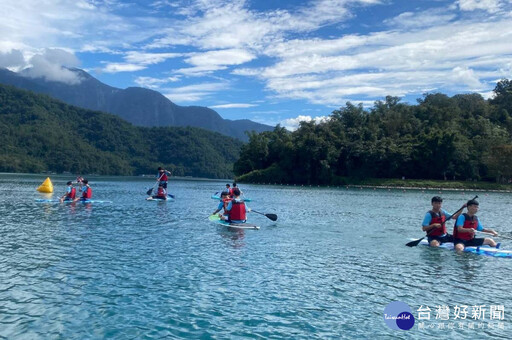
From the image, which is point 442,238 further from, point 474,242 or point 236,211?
point 236,211

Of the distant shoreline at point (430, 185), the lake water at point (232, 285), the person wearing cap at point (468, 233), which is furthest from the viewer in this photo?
the distant shoreline at point (430, 185)

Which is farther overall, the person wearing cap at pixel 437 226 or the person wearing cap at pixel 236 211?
the person wearing cap at pixel 236 211

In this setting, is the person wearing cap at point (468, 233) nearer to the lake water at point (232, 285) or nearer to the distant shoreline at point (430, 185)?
the lake water at point (232, 285)

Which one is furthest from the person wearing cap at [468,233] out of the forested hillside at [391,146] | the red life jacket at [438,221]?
the forested hillside at [391,146]

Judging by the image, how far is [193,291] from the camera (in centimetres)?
1138

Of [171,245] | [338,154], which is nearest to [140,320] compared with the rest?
[171,245]

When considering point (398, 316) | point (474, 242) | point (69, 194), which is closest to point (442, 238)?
point (474, 242)

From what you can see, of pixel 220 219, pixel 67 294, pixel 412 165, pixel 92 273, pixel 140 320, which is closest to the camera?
pixel 140 320

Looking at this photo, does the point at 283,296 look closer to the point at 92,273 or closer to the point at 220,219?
the point at 92,273

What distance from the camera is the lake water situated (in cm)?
899

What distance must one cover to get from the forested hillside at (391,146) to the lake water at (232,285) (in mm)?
86012

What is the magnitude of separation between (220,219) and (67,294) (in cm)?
1509

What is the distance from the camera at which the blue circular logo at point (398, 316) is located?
9.31 metres

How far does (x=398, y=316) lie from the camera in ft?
31.9
